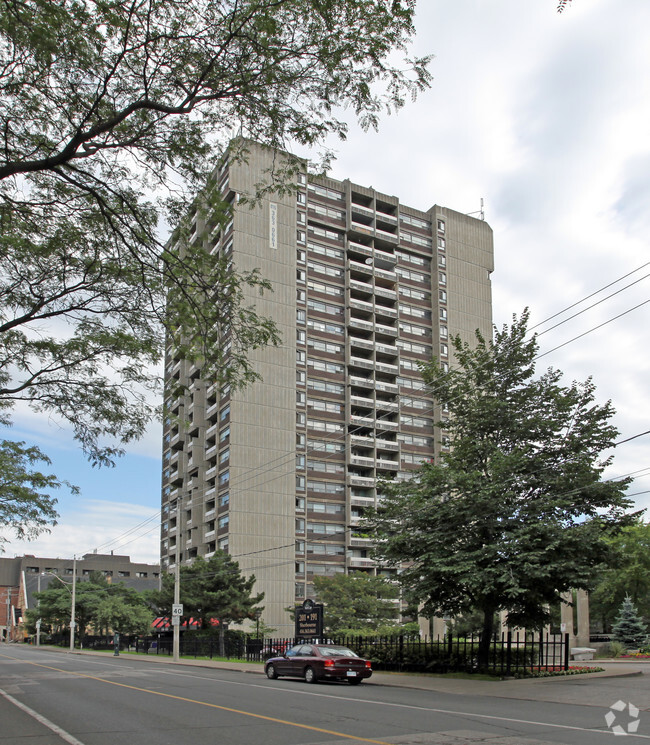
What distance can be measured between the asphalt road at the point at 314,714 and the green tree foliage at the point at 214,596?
24.7 meters

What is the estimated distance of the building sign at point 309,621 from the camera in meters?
30.1

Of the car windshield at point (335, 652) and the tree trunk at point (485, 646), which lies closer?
the car windshield at point (335, 652)

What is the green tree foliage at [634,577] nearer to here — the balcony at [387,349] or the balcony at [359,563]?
the balcony at [359,563]

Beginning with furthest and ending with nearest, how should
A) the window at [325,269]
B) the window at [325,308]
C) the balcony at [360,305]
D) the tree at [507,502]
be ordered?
the balcony at [360,305], the window at [325,269], the window at [325,308], the tree at [507,502]

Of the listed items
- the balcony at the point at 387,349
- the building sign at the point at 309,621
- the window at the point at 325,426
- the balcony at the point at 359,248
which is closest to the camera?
the building sign at the point at 309,621

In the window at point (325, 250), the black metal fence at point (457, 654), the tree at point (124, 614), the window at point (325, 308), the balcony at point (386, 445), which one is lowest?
the tree at point (124, 614)

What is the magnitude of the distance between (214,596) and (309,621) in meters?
17.6

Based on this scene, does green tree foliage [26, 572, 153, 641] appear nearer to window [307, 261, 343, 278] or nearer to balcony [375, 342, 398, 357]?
balcony [375, 342, 398, 357]

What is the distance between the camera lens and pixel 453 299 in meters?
88.2

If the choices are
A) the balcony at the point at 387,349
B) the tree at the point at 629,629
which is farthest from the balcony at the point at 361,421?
the tree at the point at 629,629

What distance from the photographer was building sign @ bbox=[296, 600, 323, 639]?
30.1 m

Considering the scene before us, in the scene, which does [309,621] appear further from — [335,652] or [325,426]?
[325,426]

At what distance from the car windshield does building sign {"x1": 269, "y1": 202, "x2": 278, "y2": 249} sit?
184ft

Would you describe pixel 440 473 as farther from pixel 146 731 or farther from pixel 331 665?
pixel 146 731
